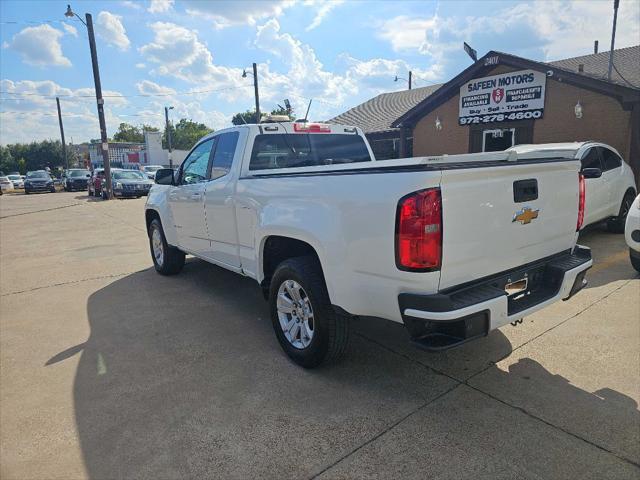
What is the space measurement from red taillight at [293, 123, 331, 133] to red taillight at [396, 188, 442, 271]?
262cm

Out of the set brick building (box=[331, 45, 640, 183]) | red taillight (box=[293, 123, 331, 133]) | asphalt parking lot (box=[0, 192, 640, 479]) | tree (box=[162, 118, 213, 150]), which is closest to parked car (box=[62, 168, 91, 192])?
brick building (box=[331, 45, 640, 183])

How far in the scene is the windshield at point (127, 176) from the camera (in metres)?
22.8

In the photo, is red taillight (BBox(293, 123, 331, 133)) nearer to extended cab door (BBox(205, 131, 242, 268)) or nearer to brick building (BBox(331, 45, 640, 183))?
extended cab door (BBox(205, 131, 242, 268))

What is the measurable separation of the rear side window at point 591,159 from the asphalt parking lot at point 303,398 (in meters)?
3.01

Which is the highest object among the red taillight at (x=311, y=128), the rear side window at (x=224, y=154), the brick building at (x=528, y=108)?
the brick building at (x=528, y=108)

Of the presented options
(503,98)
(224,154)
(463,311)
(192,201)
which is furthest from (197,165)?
(503,98)

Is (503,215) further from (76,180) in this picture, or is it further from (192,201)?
(76,180)

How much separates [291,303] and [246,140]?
1813 mm

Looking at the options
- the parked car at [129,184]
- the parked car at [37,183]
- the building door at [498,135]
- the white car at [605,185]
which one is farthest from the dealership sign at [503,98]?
the parked car at [37,183]

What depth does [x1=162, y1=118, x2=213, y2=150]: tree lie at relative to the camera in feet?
332

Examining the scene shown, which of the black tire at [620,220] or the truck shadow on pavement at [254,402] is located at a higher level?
the black tire at [620,220]

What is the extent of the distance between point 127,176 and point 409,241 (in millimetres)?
23426

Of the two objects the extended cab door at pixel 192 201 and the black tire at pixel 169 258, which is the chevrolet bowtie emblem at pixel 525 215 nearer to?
the extended cab door at pixel 192 201

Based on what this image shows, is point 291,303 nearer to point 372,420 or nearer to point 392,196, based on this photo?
point 372,420
